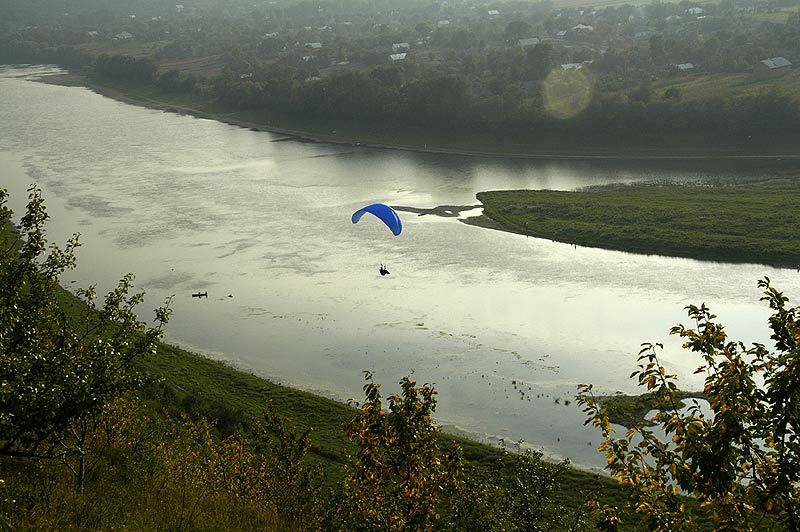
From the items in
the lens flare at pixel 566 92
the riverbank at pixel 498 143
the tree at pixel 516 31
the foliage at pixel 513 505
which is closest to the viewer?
the foliage at pixel 513 505

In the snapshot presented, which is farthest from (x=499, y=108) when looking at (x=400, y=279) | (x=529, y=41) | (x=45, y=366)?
(x=45, y=366)

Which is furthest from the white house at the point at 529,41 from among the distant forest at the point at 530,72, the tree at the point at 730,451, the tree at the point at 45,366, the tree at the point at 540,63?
the tree at the point at 730,451

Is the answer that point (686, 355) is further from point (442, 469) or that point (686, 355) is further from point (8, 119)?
point (8, 119)

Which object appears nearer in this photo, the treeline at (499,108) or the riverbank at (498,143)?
the riverbank at (498,143)

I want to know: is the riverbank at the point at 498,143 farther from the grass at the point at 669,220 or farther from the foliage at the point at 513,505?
the foliage at the point at 513,505

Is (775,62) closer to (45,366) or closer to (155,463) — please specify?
(155,463)
